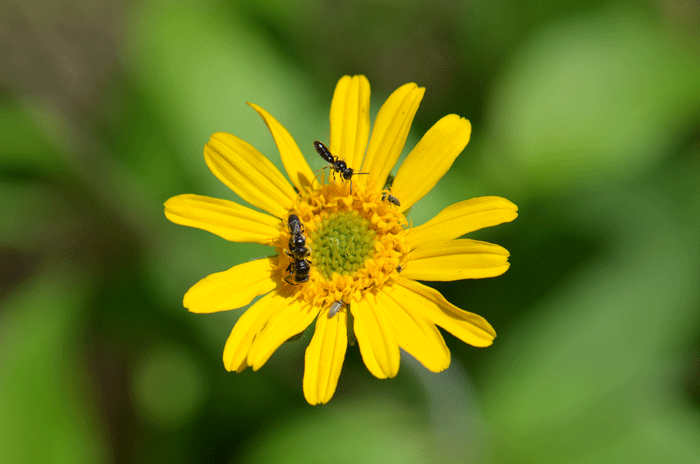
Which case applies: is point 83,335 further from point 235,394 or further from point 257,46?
point 257,46

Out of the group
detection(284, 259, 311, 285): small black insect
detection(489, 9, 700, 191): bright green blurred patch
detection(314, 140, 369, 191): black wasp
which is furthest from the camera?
detection(489, 9, 700, 191): bright green blurred patch

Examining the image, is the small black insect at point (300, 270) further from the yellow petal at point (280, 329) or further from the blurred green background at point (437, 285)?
the blurred green background at point (437, 285)

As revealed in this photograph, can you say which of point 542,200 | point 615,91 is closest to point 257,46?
point 542,200

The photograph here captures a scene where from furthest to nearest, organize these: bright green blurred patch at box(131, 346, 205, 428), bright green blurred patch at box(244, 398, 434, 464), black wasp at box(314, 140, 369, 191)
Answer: bright green blurred patch at box(131, 346, 205, 428)
bright green blurred patch at box(244, 398, 434, 464)
black wasp at box(314, 140, 369, 191)

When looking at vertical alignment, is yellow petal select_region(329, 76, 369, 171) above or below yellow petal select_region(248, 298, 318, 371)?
above

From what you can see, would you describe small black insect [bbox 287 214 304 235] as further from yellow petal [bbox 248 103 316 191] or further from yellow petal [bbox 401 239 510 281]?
yellow petal [bbox 401 239 510 281]

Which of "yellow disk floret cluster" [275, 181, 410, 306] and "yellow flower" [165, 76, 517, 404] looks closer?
"yellow flower" [165, 76, 517, 404]

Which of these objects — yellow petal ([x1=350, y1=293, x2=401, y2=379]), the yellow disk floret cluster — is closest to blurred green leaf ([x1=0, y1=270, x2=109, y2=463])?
the yellow disk floret cluster

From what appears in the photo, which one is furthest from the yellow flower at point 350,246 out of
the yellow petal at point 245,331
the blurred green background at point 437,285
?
the blurred green background at point 437,285
